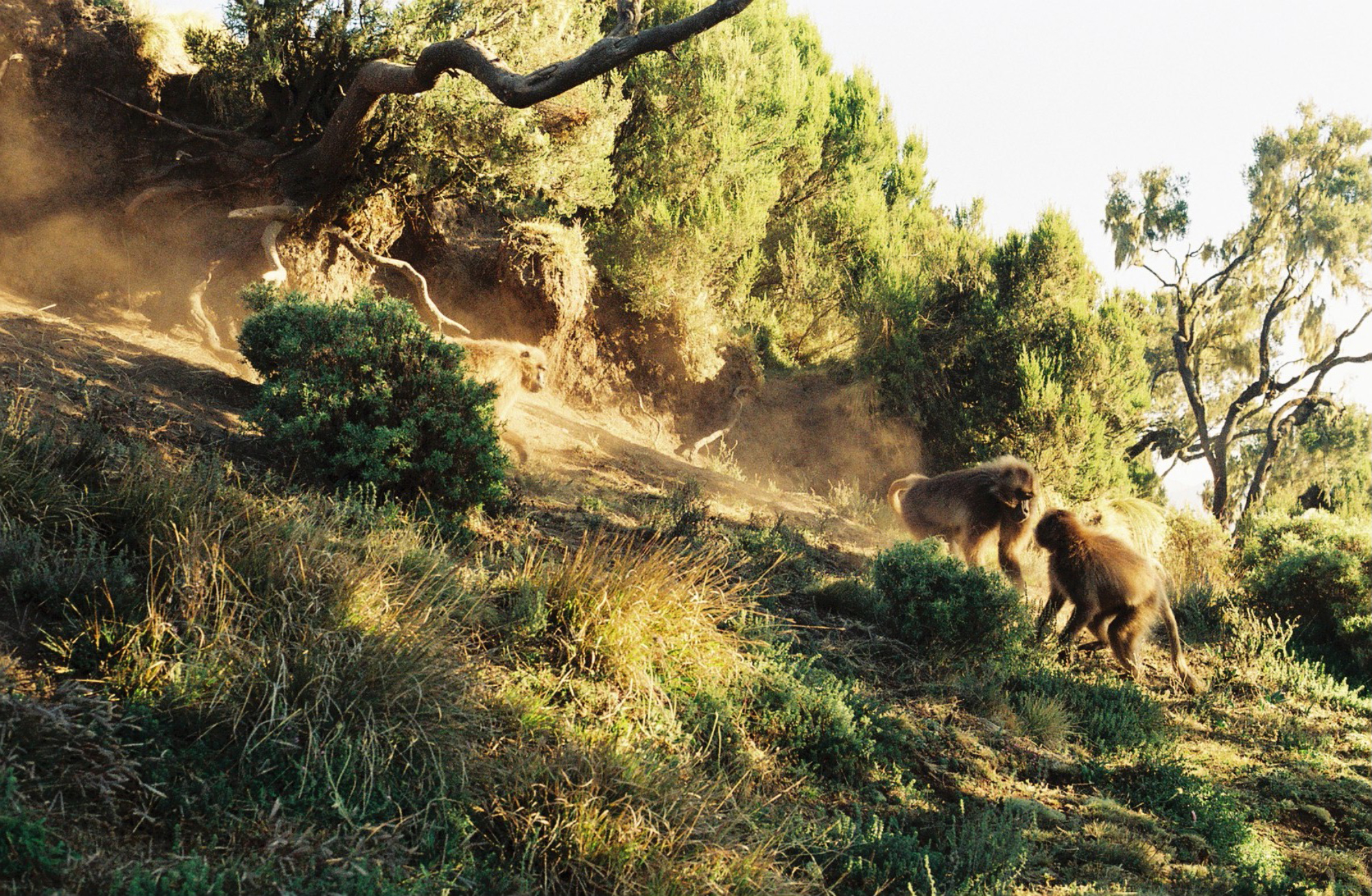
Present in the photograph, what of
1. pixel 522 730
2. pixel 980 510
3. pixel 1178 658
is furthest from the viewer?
pixel 980 510

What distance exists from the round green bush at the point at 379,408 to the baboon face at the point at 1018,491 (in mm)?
5136

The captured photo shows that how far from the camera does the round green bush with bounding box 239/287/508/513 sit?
7.12 m

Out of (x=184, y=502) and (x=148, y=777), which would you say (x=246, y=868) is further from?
(x=184, y=502)

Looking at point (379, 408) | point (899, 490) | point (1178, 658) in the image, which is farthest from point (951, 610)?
point (379, 408)

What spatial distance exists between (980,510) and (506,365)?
6216 millimetres

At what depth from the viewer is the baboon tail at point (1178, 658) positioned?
28.8 feet

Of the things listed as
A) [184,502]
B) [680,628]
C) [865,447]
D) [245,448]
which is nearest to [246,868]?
[184,502]

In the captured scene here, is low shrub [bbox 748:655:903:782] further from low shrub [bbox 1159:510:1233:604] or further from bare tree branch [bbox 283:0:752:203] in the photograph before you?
low shrub [bbox 1159:510:1233:604]

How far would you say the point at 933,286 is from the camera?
18.5 m

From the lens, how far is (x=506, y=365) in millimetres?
12266

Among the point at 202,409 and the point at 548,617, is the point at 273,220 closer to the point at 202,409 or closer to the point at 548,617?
the point at 202,409

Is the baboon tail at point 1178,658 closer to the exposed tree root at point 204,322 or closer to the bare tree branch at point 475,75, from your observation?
the bare tree branch at point 475,75

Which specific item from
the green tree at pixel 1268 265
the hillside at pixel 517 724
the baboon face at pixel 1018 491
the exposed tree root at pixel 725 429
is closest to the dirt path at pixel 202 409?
the hillside at pixel 517 724

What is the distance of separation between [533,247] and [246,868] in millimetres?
12038
